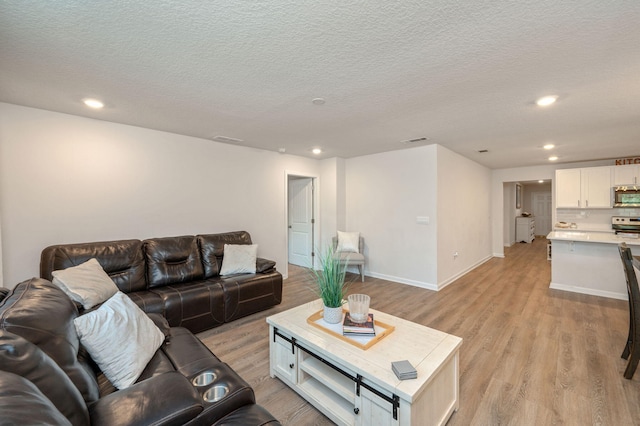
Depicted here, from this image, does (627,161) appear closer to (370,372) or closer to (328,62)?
(328,62)

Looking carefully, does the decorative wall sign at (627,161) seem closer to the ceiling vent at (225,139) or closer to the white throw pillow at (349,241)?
the white throw pillow at (349,241)

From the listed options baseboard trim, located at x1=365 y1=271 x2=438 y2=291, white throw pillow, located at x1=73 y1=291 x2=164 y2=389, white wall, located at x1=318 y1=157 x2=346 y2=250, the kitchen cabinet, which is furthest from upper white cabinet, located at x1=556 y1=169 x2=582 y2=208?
white throw pillow, located at x1=73 y1=291 x2=164 y2=389

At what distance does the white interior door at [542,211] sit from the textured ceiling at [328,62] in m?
8.43

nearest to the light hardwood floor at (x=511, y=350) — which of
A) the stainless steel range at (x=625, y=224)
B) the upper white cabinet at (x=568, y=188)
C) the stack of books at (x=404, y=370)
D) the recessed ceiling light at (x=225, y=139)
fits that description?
the stack of books at (x=404, y=370)

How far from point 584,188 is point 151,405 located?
7.55 m

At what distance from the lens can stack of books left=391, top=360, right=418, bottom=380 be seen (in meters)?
1.42

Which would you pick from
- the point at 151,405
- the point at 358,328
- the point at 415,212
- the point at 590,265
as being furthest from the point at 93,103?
the point at 590,265

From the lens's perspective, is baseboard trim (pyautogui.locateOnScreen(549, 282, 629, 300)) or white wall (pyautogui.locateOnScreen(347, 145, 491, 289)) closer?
baseboard trim (pyautogui.locateOnScreen(549, 282, 629, 300))

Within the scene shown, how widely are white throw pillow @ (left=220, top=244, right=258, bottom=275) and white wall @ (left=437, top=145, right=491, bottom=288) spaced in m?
3.00

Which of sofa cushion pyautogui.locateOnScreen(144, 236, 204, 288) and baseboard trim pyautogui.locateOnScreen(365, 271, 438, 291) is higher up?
sofa cushion pyautogui.locateOnScreen(144, 236, 204, 288)

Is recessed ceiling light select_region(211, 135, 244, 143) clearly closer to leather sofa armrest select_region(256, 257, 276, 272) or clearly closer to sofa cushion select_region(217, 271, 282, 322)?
leather sofa armrest select_region(256, 257, 276, 272)

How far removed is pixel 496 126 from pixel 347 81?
91.5 inches

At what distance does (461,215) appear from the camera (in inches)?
208

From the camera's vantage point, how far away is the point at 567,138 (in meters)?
3.92
